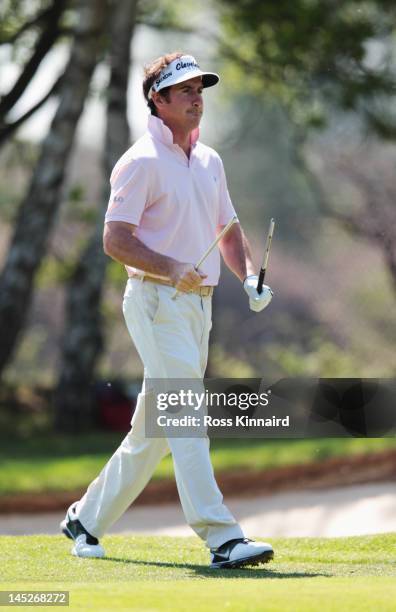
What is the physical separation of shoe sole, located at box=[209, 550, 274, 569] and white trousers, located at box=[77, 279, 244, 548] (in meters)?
0.10

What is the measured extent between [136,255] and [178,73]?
2.86 ft

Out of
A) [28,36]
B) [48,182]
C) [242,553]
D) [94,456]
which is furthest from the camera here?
[28,36]

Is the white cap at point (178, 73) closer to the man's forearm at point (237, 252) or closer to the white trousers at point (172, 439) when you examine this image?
the man's forearm at point (237, 252)

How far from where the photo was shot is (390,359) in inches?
898

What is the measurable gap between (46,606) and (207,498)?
1.39 metres

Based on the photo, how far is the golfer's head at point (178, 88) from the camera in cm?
629

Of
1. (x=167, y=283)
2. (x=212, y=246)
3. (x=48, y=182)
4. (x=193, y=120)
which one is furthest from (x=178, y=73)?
(x=48, y=182)

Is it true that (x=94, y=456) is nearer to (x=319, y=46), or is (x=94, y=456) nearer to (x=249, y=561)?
(x=319, y=46)

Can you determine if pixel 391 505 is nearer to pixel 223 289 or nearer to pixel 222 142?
pixel 222 142

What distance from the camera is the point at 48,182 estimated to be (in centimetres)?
1445

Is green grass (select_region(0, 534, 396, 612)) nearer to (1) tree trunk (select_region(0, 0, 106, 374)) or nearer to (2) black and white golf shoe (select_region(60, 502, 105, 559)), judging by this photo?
(2) black and white golf shoe (select_region(60, 502, 105, 559))

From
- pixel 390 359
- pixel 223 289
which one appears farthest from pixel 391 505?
pixel 223 289

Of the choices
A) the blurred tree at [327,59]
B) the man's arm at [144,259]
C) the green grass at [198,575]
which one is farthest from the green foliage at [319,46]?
the man's arm at [144,259]

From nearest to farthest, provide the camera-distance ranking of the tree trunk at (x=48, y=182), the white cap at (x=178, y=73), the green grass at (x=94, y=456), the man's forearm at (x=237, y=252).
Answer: the white cap at (x=178, y=73)
the man's forearm at (x=237, y=252)
the green grass at (x=94, y=456)
the tree trunk at (x=48, y=182)
